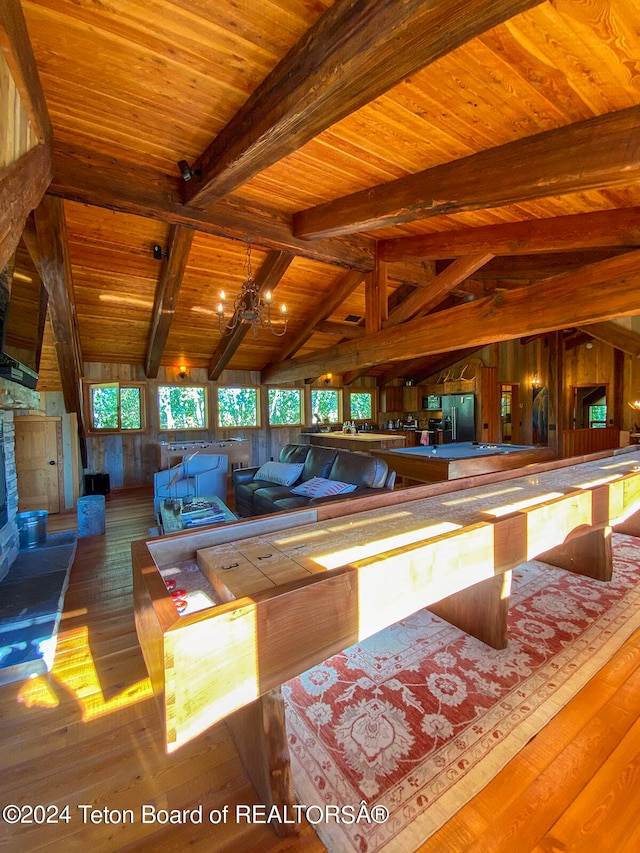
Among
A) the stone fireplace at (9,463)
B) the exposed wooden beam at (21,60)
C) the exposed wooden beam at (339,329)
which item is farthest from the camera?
the exposed wooden beam at (339,329)

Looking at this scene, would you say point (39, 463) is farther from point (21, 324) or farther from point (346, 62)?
point (346, 62)

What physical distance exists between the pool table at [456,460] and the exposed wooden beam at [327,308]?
2.65 meters

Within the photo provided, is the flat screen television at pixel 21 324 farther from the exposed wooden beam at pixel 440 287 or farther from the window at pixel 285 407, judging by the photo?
the window at pixel 285 407

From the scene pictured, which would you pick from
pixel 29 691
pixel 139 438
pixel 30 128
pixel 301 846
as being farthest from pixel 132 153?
pixel 139 438

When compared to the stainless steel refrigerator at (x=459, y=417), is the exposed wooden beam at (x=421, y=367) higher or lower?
higher

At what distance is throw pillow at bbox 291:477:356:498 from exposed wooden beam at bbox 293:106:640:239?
8.34ft

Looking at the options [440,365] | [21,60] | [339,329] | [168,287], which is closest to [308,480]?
[168,287]

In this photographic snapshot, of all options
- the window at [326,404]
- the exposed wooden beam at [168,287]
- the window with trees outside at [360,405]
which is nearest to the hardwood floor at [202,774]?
the exposed wooden beam at [168,287]

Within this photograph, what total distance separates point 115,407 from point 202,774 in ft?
22.7

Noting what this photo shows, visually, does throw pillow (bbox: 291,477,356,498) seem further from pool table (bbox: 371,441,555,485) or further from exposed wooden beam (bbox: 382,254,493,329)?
exposed wooden beam (bbox: 382,254,493,329)

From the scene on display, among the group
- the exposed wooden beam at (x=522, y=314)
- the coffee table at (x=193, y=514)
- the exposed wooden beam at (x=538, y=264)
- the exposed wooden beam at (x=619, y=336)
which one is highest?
the exposed wooden beam at (x=538, y=264)

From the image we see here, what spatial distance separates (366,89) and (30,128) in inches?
74.2

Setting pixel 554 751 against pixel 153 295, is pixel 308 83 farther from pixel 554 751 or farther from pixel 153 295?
pixel 153 295

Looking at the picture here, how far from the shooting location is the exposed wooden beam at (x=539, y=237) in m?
2.95
